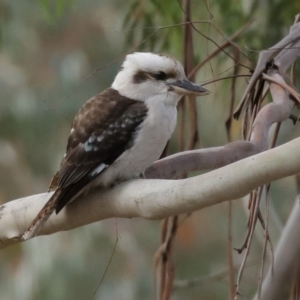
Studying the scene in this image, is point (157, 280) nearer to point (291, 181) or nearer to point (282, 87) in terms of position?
point (282, 87)

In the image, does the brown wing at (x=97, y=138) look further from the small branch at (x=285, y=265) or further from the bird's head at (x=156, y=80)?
the small branch at (x=285, y=265)

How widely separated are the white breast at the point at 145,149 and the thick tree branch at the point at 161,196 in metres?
0.08

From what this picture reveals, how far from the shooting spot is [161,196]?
39.3 inches

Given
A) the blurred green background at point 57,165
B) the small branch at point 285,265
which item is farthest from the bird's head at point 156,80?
the blurred green background at point 57,165

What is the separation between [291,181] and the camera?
131 inches

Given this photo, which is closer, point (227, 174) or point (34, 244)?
point (227, 174)

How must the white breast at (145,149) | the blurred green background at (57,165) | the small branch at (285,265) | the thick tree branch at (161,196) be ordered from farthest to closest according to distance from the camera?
the blurred green background at (57,165)
the small branch at (285,265)
the white breast at (145,149)
the thick tree branch at (161,196)

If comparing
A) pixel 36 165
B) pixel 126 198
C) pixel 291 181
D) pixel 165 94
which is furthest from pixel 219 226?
pixel 126 198

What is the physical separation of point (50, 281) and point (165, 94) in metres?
1.92

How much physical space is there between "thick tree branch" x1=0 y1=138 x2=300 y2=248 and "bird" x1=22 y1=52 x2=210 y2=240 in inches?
1.4

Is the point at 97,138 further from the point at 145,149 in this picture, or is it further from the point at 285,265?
the point at 285,265

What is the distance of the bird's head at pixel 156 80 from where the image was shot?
138 cm

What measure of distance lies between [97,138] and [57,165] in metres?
2.07

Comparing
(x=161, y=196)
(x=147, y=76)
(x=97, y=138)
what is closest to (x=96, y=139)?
(x=97, y=138)
